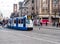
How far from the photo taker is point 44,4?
376ft

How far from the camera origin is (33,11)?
12719 centimetres

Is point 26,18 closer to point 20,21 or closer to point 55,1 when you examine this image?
point 20,21

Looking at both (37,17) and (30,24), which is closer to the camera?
(30,24)

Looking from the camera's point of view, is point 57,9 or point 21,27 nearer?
point 21,27

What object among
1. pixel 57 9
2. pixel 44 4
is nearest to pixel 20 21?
pixel 57 9

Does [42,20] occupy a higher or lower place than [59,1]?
lower

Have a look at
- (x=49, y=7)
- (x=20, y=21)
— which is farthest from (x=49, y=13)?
(x=20, y=21)

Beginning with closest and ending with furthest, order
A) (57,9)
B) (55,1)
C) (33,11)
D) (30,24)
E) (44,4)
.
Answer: (30,24), (57,9), (55,1), (44,4), (33,11)

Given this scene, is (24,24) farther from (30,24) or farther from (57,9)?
(57,9)

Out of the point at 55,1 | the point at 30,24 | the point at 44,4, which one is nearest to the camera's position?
the point at 30,24

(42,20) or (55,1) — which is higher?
(55,1)

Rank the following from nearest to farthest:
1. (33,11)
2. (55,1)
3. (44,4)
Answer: (55,1)
(44,4)
(33,11)

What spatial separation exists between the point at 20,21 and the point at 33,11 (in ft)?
249

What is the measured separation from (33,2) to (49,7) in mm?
22716
